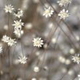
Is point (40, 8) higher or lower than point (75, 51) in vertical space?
higher

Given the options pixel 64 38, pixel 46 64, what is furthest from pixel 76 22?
pixel 46 64

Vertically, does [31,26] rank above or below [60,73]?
above

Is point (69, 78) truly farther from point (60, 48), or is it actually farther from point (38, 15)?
point (38, 15)

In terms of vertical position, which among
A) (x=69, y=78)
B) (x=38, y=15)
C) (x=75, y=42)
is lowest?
(x=69, y=78)

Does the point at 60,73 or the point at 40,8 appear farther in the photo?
the point at 40,8

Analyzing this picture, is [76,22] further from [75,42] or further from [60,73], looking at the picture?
[60,73]

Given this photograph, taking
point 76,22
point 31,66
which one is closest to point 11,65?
point 31,66
